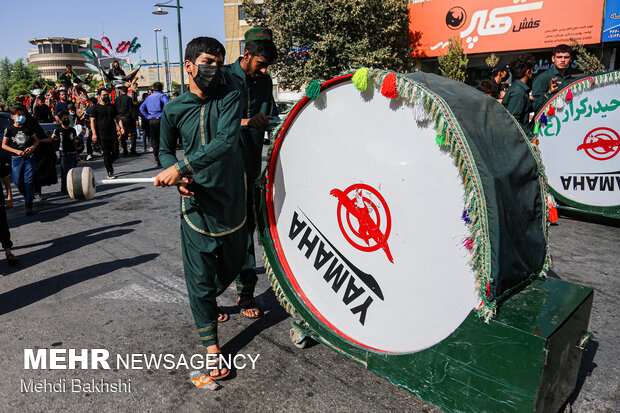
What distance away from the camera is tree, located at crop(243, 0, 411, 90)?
61.9 feet

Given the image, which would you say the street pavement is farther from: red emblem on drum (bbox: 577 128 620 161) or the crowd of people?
red emblem on drum (bbox: 577 128 620 161)

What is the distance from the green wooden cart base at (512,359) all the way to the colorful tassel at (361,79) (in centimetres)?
117

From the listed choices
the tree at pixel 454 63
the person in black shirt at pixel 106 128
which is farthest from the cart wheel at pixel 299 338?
the tree at pixel 454 63

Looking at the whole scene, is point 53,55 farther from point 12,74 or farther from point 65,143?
point 65,143

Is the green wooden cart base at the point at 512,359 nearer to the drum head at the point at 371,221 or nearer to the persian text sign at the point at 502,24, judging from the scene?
the drum head at the point at 371,221

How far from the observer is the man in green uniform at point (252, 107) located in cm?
307

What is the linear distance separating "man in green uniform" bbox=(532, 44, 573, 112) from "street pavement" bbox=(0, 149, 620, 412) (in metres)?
1.77

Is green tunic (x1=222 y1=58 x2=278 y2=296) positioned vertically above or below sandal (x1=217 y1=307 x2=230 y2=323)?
above

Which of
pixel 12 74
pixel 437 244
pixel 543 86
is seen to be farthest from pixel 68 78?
pixel 12 74

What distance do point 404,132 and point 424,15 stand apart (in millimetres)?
19652

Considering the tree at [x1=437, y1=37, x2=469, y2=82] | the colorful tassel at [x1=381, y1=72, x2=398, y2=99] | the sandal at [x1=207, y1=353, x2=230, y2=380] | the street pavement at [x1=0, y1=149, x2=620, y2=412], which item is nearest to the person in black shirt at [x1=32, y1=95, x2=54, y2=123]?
the street pavement at [x1=0, y1=149, x2=620, y2=412]

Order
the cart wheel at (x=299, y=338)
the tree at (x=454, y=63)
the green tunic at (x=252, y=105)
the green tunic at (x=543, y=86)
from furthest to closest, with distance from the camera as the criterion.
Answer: the tree at (x=454, y=63) → the green tunic at (x=543, y=86) → the green tunic at (x=252, y=105) → the cart wheel at (x=299, y=338)

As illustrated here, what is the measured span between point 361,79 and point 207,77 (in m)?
0.93

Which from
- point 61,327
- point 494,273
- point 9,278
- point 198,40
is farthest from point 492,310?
point 9,278
